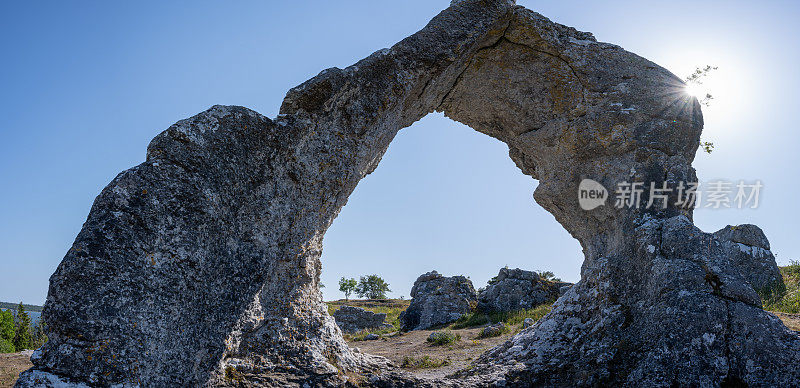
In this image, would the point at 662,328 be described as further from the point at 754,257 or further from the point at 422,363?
the point at 754,257

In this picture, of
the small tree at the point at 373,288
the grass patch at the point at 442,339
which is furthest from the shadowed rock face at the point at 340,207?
the small tree at the point at 373,288

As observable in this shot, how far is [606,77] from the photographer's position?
7969 millimetres

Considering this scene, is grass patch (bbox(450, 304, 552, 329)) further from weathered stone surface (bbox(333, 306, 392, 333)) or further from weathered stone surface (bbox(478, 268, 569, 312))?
weathered stone surface (bbox(333, 306, 392, 333))

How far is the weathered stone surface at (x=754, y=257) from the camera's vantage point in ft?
42.9

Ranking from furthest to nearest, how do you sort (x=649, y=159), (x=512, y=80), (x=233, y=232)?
(x=512, y=80) < (x=649, y=159) < (x=233, y=232)

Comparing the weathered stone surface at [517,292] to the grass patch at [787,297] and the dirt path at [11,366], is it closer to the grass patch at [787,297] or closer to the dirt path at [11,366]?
the grass patch at [787,297]

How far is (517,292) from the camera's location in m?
16.9

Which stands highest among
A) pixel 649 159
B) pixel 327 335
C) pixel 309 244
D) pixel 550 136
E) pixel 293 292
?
pixel 550 136

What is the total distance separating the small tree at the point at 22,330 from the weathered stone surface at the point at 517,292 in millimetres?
28977

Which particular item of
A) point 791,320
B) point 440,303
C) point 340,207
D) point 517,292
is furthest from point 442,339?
point 517,292

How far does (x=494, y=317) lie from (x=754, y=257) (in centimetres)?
800

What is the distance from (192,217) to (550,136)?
6272 millimetres

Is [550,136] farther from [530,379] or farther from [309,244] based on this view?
[309,244]

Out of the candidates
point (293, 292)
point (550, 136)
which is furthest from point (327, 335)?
point (550, 136)
